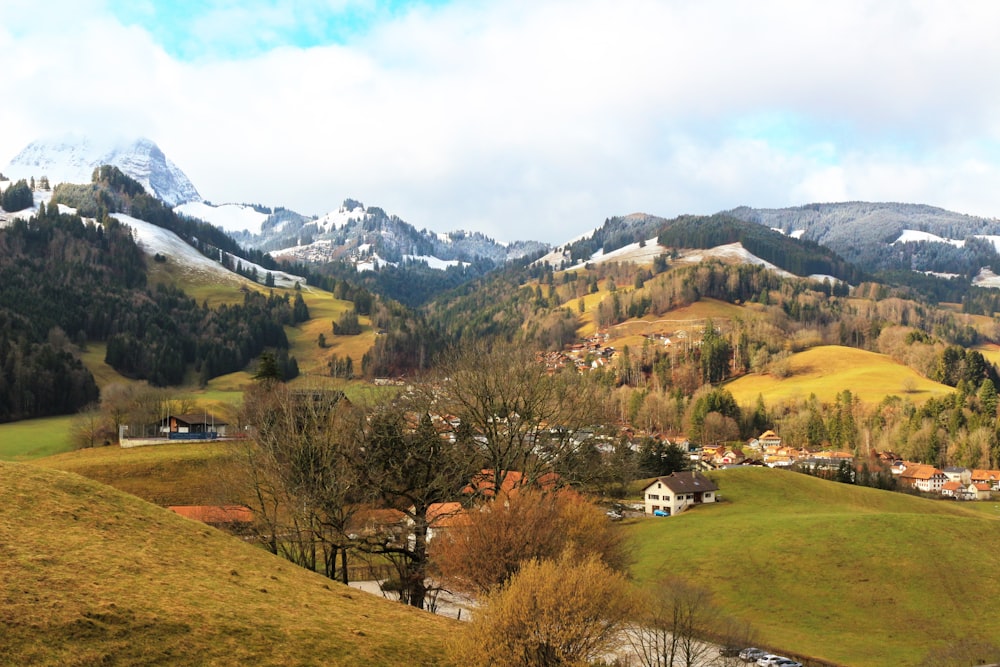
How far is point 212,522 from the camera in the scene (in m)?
52.7

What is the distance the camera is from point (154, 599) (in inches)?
776

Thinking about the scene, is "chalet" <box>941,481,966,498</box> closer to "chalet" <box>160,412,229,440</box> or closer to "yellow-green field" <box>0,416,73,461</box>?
"chalet" <box>160,412,229,440</box>

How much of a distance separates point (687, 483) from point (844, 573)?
91.6 ft

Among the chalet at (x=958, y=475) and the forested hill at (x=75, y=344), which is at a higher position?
the forested hill at (x=75, y=344)

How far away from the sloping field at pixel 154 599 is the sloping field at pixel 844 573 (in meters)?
27.9

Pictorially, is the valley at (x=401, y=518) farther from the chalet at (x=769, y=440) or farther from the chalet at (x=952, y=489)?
the chalet at (x=769, y=440)

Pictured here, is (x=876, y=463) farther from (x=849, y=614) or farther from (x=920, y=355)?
(x=920, y=355)

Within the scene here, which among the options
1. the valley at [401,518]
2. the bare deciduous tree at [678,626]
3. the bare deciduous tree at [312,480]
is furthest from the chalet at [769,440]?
the bare deciduous tree at [312,480]

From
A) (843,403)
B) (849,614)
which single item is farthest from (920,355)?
(849,614)

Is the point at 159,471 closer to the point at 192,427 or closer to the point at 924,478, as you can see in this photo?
the point at 192,427

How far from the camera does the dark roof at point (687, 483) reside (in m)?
79.8

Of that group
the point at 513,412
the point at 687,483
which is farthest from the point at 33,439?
the point at 687,483

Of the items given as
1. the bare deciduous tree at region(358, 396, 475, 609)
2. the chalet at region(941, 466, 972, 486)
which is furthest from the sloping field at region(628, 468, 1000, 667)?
the chalet at region(941, 466, 972, 486)

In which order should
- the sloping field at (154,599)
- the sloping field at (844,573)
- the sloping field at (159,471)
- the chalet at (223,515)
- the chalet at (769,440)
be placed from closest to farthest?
the sloping field at (154,599) → the sloping field at (844,573) → the chalet at (223,515) → the sloping field at (159,471) → the chalet at (769,440)
